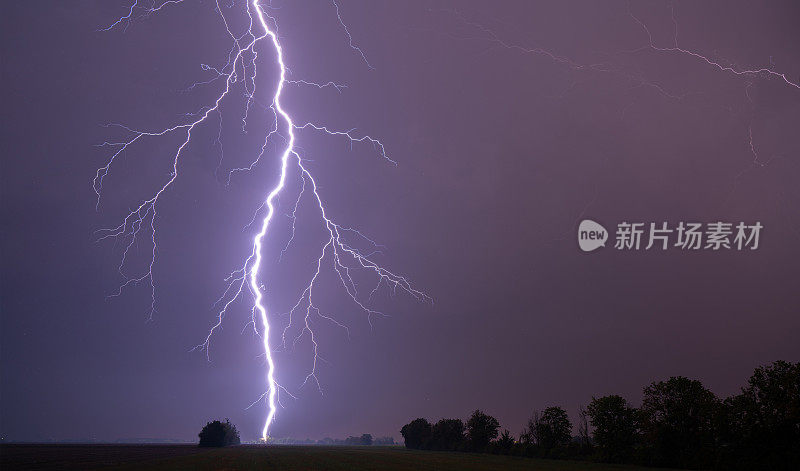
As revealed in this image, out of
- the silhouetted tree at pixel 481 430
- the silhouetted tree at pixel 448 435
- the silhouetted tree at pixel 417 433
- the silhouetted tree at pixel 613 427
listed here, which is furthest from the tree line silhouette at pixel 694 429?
the silhouetted tree at pixel 417 433

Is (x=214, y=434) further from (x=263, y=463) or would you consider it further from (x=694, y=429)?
(x=694, y=429)

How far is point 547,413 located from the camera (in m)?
45.8

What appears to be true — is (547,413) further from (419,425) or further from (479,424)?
(419,425)

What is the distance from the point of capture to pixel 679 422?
96.2 ft

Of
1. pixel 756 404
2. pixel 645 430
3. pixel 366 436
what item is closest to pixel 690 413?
pixel 645 430

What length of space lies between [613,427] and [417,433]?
46.1m

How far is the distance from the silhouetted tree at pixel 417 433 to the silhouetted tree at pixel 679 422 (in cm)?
4462

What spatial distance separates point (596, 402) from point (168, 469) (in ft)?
97.7

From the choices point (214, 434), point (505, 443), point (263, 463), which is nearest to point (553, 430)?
point (505, 443)

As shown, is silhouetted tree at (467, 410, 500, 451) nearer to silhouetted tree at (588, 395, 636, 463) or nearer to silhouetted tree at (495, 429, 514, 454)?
silhouetted tree at (495, 429, 514, 454)

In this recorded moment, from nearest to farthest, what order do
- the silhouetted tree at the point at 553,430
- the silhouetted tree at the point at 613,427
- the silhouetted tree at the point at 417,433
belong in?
the silhouetted tree at the point at 613,427 → the silhouetted tree at the point at 553,430 → the silhouetted tree at the point at 417,433

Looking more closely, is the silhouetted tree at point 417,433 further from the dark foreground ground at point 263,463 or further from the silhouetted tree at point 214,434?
the dark foreground ground at point 263,463

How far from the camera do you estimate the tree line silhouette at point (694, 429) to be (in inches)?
925

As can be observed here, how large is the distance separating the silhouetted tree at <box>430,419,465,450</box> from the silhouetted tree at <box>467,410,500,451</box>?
3551 mm
